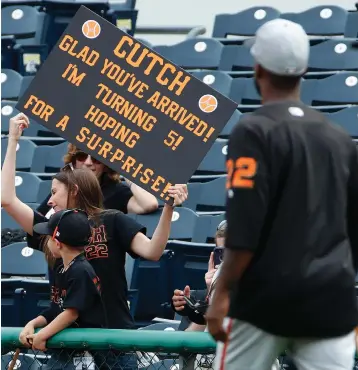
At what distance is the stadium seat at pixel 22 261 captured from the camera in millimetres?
7785

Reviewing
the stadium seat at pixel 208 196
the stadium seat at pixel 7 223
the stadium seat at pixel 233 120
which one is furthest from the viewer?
the stadium seat at pixel 233 120

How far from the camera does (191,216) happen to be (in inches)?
317

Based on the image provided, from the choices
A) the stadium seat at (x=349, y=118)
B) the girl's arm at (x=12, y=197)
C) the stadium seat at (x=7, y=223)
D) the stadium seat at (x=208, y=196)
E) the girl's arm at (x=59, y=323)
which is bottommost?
the girl's arm at (x=59, y=323)

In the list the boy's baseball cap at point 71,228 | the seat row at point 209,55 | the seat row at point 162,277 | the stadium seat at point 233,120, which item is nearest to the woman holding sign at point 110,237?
the boy's baseball cap at point 71,228

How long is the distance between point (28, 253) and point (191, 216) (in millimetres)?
1038

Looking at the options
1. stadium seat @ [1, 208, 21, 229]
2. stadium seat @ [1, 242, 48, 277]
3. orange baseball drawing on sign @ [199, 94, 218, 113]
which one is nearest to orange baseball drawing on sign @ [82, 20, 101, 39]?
orange baseball drawing on sign @ [199, 94, 218, 113]

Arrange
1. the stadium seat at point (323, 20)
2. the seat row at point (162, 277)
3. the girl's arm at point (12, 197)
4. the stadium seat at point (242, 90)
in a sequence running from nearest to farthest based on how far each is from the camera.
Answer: the girl's arm at point (12, 197)
the seat row at point (162, 277)
the stadium seat at point (242, 90)
the stadium seat at point (323, 20)

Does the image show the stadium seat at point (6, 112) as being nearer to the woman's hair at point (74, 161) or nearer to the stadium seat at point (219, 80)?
the stadium seat at point (219, 80)

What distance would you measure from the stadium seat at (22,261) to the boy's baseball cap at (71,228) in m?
3.05

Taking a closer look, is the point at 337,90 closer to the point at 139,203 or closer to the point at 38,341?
the point at 139,203

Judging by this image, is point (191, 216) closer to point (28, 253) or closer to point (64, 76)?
point (28, 253)

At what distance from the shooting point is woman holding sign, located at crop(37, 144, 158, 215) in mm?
5598

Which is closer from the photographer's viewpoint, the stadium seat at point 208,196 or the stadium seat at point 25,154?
the stadium seat at point 208,196

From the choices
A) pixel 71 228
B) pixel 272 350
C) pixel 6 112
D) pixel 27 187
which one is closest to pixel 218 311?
pixel 272 350
